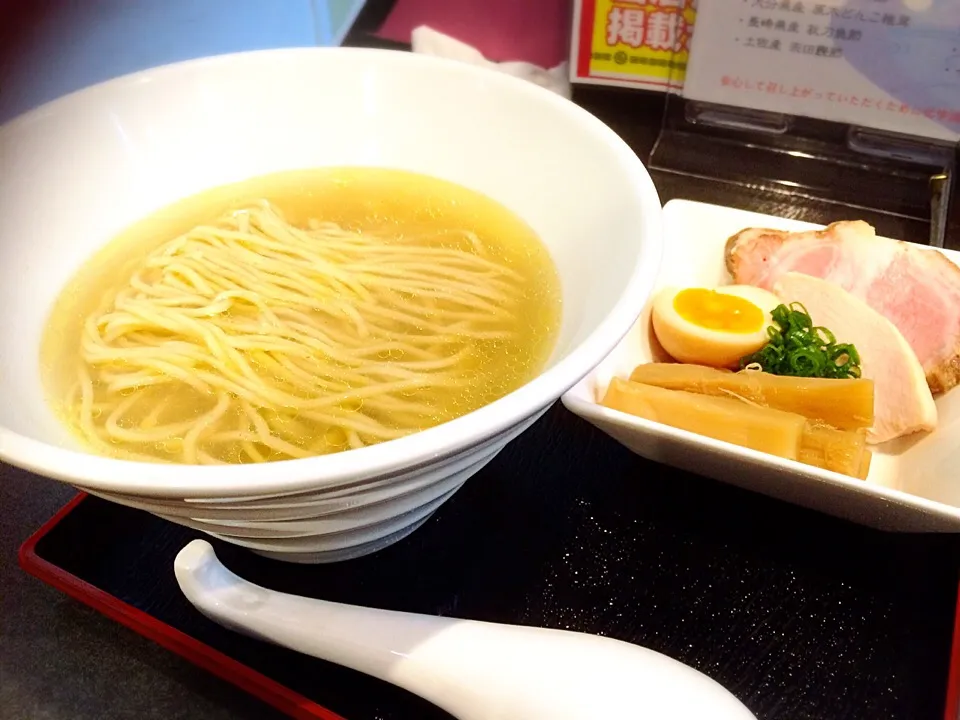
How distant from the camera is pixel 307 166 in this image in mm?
1086

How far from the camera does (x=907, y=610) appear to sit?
776 millimetres

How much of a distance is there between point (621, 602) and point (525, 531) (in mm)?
126

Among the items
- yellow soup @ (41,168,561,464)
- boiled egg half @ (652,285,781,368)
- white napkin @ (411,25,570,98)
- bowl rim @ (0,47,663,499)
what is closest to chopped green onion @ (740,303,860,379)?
boiled egg half @ (652,285,781,368)

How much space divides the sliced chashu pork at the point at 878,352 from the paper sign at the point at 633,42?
2.12 feet

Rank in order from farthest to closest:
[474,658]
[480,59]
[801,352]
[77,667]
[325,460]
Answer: [480,59] < [801,352] < [77,667] < [474,658] < [325,460]

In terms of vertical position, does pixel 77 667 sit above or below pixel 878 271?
below

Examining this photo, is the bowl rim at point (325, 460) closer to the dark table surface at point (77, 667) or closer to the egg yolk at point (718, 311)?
the dark table surface at point (77, 667)

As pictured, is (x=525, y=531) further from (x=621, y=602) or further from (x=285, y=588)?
(x=285, y=588)

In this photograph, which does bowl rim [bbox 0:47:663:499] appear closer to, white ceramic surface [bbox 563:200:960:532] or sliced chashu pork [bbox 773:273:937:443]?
white ceramic surface [bbox 563:200:960:532]

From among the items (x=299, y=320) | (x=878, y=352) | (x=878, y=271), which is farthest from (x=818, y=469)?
(x=299, y=320)

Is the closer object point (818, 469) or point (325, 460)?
point (325, 460)

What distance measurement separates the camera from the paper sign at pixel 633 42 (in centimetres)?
152

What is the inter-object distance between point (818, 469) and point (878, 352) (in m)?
0.36

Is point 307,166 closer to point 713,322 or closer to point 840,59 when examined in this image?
point 713,322
